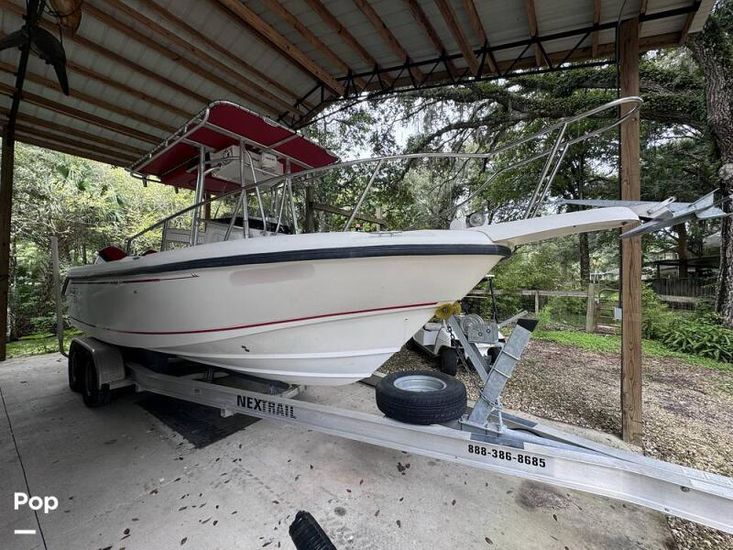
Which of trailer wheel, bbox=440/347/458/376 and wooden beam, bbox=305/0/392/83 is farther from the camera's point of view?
trailer wheel, bbox=440/347/458/376

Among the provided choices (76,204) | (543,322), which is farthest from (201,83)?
(543,322)

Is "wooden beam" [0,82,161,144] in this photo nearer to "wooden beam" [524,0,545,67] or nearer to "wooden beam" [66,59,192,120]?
"wooden beam" [66,59,192,120]

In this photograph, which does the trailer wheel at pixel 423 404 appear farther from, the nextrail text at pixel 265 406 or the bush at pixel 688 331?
the bush at pixel 688 331

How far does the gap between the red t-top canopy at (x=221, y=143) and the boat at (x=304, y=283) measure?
2 cm

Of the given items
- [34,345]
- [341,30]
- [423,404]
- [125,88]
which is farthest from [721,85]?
[34,345]

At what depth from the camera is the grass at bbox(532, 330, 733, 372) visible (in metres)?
5.15

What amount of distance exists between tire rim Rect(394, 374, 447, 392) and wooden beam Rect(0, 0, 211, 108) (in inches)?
178

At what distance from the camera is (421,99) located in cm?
846

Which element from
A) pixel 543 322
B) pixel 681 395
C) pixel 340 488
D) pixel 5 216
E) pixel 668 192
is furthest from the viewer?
pixel 668 192

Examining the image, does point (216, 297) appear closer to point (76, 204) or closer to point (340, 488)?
point (340, 488)

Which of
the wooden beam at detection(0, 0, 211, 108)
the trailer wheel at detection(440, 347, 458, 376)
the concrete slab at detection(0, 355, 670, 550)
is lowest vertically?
the concrete slab at detection(0, 355, 670, 550)

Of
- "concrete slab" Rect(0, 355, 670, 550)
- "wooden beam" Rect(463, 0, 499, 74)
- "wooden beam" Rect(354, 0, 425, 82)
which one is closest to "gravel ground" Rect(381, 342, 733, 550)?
"concrete slab" Rect(0, 355, 670, 550)

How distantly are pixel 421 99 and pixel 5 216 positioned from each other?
27.9ft

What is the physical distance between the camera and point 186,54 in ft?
13.0
